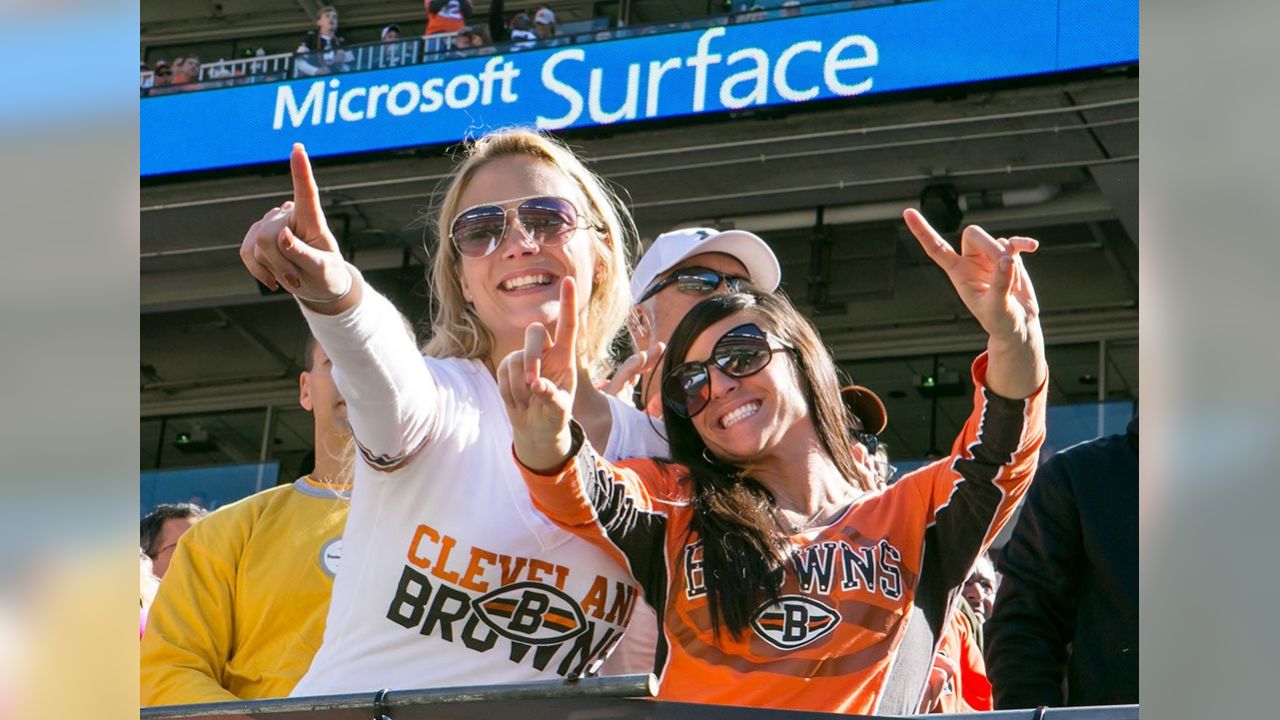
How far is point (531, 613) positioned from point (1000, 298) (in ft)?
1.85

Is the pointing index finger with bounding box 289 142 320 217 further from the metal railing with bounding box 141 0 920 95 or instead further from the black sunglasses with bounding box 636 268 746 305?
the metal railing with bounding box 141 0 920 95

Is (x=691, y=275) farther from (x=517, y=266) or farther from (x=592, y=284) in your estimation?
(x=517, y=266)

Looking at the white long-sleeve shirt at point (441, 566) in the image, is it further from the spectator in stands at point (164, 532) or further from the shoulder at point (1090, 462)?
the spectator in stands at point (164, 532)

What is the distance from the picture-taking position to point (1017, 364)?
151cm

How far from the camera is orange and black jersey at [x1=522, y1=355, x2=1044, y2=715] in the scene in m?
1.53

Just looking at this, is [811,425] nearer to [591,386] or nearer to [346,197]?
[591,386]

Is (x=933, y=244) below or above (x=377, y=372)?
above

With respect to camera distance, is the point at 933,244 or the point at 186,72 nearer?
the point at 933,244

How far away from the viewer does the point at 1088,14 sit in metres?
7.29

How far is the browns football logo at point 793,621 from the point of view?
5.05 feet

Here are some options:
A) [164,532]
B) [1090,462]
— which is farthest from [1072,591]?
[164,532]

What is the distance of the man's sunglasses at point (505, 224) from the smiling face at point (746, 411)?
209 millimetres

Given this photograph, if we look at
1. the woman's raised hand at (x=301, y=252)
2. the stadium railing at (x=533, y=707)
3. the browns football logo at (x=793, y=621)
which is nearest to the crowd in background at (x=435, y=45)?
the browns football logo at (x=793, y=621)
